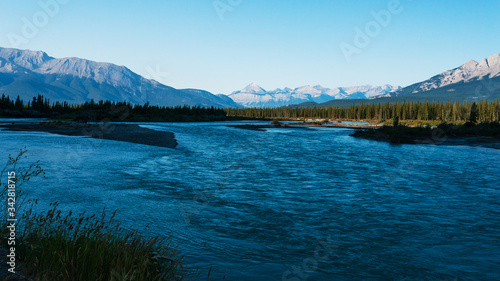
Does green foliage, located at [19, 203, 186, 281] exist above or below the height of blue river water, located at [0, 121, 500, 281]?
above

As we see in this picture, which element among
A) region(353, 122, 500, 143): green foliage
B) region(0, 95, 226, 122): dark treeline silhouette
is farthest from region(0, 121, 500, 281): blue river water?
region(0, 95, 226, 122): dark treeline silhouette

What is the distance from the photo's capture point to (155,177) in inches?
838

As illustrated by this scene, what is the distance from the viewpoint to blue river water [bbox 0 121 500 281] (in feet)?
31.1

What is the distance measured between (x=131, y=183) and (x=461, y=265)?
15606mm

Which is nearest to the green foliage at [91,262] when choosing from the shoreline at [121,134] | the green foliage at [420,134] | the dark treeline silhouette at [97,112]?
the shoreline at [121,134]

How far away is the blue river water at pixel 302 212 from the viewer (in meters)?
Result: 9.47

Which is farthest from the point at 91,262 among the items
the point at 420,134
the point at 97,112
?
the point at 97,112

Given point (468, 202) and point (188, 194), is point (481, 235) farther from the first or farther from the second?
point (188, 194)

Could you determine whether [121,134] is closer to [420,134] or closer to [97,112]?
[420,134]

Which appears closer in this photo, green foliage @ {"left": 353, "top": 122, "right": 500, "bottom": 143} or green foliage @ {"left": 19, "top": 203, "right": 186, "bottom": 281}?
green foliage @ {"left": 19, "top": 203, "right": 186, "bottom": 281}

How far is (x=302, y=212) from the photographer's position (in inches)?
572

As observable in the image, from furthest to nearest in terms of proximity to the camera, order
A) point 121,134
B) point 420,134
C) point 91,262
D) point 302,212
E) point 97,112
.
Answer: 1. point 97,112
2. point 420,134
3. point 121,134
4. point 302,212
5. point 91,262

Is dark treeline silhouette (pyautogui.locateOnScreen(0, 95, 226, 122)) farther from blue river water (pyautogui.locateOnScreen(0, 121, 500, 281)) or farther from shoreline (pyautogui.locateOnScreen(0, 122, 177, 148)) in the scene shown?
blue river water (pyautogui.locateOnScreen(0, 121, 500, 281))

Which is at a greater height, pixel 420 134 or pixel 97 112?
pixel 97 112
